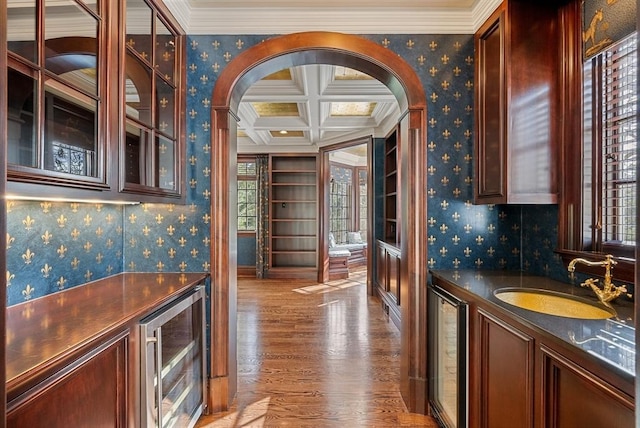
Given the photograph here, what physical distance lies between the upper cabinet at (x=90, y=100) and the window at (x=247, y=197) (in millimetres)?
4771

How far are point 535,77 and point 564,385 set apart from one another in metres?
1.63

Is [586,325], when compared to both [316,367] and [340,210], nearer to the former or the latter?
[316,367]

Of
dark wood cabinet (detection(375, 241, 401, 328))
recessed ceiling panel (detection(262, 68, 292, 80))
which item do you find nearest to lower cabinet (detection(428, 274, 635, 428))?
dark wood cabinet (detection(375, 241, 401, 328))

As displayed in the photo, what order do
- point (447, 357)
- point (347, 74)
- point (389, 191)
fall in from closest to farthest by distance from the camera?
1. point (447, 357)
2. point (347, 74)
3. point (389, 191)

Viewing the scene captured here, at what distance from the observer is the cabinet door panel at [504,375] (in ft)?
4.00

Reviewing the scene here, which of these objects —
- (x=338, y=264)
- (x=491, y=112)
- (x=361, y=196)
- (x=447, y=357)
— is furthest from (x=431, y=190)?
(x=361, y=196)

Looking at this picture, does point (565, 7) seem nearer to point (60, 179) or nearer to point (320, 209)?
point (60, 179)

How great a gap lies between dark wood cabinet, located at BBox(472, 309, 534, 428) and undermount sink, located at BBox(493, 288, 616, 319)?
259mm

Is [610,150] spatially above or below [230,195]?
above

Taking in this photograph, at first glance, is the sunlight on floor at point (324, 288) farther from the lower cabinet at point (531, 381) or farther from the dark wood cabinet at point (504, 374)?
the dark wood cabinet at point (504, 374)

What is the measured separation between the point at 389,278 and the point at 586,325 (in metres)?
3.17

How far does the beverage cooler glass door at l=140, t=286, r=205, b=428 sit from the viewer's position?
137cm

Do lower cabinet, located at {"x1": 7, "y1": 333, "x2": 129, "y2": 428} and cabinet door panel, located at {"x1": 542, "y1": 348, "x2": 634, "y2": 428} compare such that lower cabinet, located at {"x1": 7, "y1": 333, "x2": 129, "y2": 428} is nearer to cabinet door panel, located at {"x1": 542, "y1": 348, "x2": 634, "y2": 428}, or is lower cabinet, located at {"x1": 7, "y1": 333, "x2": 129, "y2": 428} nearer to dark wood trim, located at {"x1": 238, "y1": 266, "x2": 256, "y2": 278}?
cabinet door panel, located at {"x1": 542, "y1": 348, "x2": 634, "y2": 428}

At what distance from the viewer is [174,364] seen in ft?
5.52
